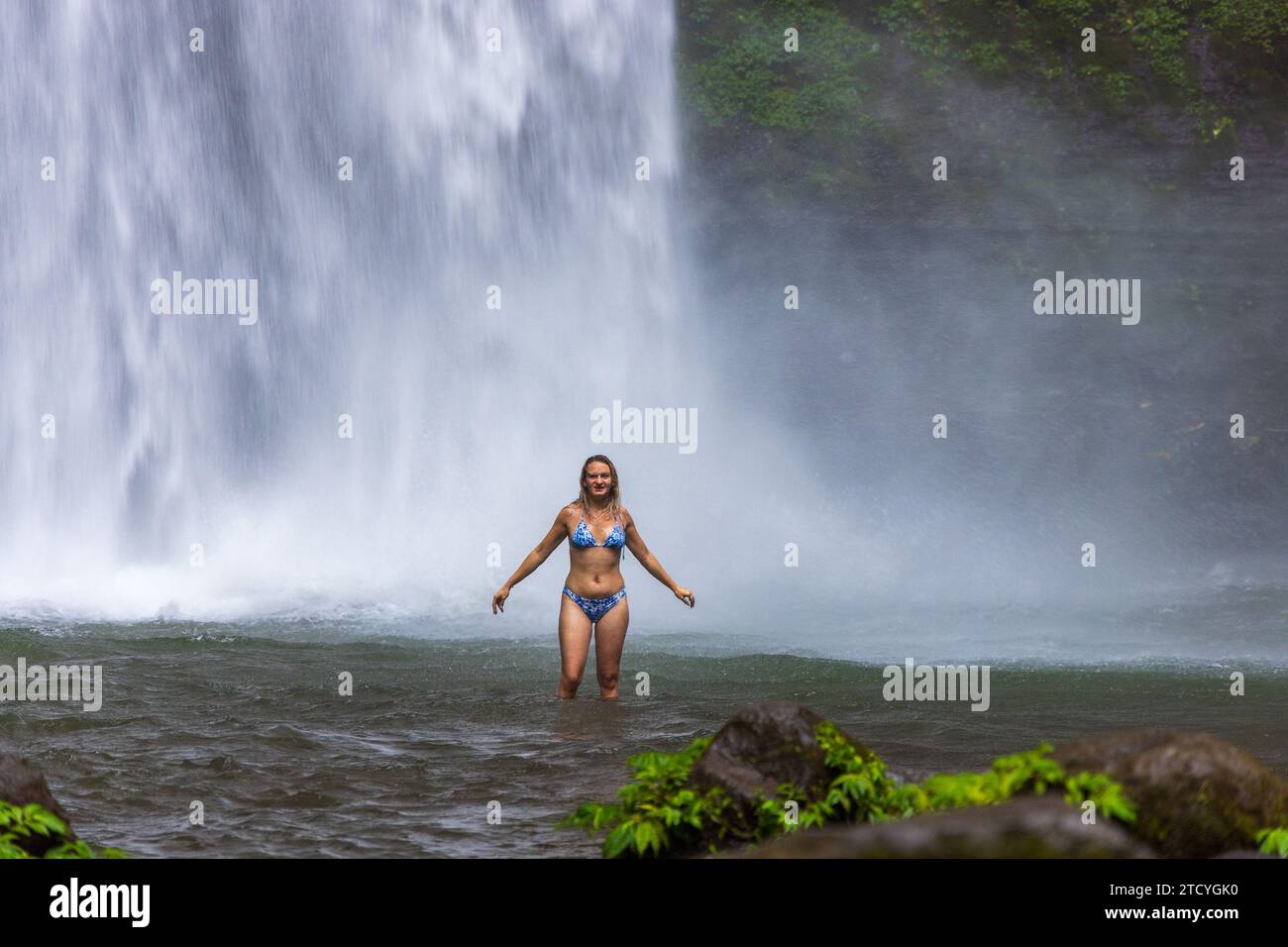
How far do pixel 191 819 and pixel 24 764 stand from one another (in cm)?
134

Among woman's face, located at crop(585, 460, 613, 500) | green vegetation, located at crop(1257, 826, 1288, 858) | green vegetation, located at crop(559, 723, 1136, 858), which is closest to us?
green vegetation, located at crop(1257, 826, 1288, 858)

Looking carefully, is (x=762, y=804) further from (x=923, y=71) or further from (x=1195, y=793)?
(x=923, y=71)

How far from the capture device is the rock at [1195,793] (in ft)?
16.8

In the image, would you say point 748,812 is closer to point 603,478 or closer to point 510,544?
point 603,478

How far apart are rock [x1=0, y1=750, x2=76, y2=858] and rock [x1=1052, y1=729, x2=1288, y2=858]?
3.91m

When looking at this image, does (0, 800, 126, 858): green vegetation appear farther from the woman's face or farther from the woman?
the woman's face
